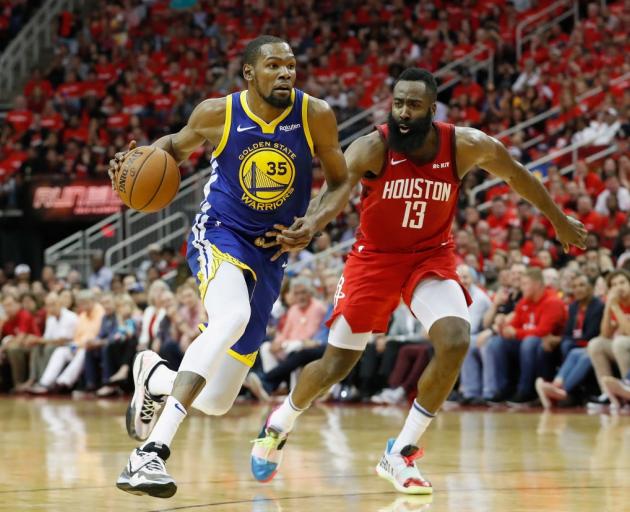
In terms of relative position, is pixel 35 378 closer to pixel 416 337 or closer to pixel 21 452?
pixel 416 337

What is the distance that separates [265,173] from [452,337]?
1.28 meters

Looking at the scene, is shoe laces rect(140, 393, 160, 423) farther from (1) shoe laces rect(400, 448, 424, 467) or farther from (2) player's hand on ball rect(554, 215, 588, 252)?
(2) player's hand on ball rect(554, 215, 588, 252)

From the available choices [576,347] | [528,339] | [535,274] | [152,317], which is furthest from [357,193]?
[576,347]

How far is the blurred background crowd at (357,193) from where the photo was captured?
12172 mm

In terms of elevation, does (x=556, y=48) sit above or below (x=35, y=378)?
above

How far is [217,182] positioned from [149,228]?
526 inches

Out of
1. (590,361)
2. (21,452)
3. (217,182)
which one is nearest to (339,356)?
(217,182)

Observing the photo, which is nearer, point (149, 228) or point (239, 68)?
point (149, 228)

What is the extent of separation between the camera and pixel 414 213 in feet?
21.1

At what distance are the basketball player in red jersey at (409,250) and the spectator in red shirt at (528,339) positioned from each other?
5.33 metres

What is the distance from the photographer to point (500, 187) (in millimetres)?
16109

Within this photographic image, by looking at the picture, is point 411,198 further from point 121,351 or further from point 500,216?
point 121,351

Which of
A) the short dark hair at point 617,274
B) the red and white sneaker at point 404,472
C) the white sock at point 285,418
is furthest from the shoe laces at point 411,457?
the short dark hair at point 617,274

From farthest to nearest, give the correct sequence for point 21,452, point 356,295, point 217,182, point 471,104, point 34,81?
point 34,81
point 471,104
point 21,452
point 356,295
point 217,182
